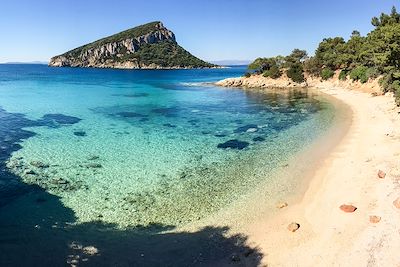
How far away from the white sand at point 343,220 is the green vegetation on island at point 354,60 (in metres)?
22.6

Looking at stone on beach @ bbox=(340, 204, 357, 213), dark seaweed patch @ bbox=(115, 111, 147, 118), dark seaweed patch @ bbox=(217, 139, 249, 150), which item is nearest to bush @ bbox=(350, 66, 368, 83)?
dark seaweed patch @ bbox=(115, 111, 147, 118)

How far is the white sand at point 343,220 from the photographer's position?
47.8 ft

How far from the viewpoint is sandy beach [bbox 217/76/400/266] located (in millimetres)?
14586

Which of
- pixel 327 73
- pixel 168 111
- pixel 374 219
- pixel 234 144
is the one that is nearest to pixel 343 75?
pixel 327 73

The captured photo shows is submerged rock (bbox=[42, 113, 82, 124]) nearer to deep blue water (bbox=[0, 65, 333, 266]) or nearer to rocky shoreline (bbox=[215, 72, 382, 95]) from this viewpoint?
deep blue water (bbox=[0, 65, 333, 266])

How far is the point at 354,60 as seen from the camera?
260 feet

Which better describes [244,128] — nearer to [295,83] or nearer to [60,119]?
[60,119]

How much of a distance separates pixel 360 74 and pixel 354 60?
431 inches

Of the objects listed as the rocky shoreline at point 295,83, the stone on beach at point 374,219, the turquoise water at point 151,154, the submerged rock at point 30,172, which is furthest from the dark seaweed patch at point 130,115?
the rocky shoreline at point 295,83

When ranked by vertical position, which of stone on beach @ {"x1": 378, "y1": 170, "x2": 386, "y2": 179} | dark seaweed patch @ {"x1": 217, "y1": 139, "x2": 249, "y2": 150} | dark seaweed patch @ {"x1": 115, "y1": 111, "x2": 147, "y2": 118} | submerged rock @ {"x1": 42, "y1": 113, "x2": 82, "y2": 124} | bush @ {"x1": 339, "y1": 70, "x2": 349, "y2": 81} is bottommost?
dark seaweed patch @ {"x1": 217, "y1": 139, "x2": 249, "y2": 150}

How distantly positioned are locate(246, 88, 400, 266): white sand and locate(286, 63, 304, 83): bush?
214 ft

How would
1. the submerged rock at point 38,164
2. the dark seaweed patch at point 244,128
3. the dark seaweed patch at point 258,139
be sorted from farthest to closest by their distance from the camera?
the dark seaweed patch at point 244,128
the dark seaweed patch at point 258,139
the submerged rock at point 38,164

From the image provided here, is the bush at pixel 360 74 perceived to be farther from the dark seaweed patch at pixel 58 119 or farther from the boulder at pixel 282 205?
the boulder at pixel 282 205

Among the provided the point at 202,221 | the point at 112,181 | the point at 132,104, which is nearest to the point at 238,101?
the point at 132,104
